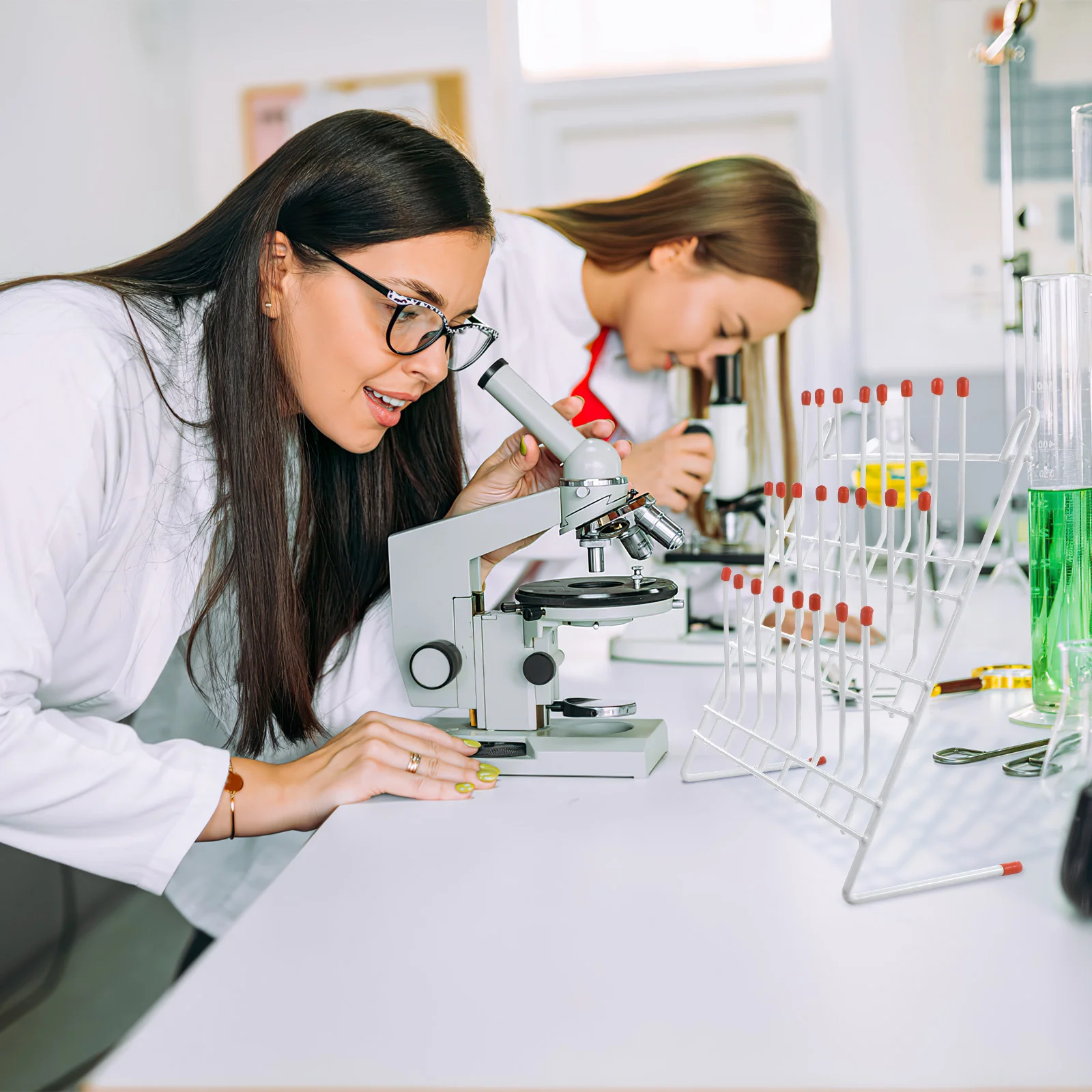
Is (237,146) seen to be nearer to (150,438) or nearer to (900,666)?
(150,438)

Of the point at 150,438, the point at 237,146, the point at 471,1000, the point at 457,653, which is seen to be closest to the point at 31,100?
the point at 237,146

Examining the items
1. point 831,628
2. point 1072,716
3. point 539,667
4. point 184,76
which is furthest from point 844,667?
point 184,76

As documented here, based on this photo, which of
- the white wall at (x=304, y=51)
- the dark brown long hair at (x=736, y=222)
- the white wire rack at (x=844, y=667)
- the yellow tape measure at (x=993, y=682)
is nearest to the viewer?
the white wire rack at (x=844, y=667)

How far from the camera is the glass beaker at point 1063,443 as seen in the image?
989 mm

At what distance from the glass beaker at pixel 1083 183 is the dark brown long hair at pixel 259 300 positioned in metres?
0.63

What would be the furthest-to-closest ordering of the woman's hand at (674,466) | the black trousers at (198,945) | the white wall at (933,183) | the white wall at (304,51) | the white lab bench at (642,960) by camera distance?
the white wall at (304,51) → the white wall at (933,183) → the woman's hand at (674,466) → the black trousers at (198,945) → the white lab bench at (642,960)

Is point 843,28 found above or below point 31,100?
above

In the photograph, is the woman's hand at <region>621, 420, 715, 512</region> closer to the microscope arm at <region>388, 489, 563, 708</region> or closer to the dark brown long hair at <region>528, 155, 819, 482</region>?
the dark brown long hair at <region>528, 155, 819, 482</region>

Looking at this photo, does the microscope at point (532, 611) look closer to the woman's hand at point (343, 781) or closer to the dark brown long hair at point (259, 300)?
the woman's hand at point (343, 781)

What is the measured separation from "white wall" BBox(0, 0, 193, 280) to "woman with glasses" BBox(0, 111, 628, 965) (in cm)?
133

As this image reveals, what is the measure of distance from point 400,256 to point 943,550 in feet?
5.54

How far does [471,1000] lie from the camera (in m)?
0.57

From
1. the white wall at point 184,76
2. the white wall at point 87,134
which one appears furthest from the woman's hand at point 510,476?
the white wall at point 184,76

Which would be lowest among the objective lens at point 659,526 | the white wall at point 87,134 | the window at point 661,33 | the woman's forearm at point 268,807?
the woman's forearm at point 268,807
